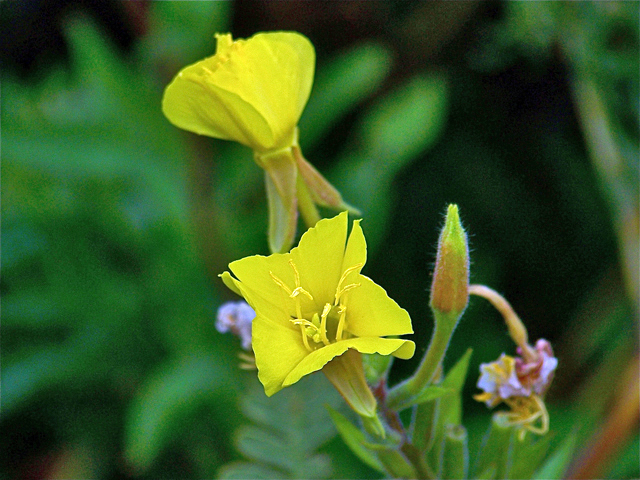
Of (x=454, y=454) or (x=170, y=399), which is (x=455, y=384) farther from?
(x=170, y=399)

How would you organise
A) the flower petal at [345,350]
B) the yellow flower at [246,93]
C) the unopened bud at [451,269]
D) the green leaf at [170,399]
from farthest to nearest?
1. the green leaf at [170,399]
2. the yellow flower at [246,93]
3. the unopened bud at [451,269]
4. the flower petal at [345,350]

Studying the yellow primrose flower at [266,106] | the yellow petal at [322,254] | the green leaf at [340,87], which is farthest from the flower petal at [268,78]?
the green leaf at [340,87]

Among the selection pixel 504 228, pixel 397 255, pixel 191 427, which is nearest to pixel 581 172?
pixel 504 228

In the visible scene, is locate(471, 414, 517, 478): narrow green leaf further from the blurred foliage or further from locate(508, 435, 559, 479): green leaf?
the blurred foliage

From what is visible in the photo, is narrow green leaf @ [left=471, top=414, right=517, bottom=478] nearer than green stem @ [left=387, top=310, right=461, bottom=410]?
No

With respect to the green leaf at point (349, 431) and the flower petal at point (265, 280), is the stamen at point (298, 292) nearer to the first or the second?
the flower petal at point (265, 280)

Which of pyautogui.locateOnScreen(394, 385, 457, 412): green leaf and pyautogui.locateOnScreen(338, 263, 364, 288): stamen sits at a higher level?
pyautogui.locateOnScreen(338, 263, 364, 288): stamen

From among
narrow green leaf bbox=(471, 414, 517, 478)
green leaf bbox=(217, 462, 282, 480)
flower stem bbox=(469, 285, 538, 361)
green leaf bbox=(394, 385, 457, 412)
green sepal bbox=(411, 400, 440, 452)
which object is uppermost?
flower stem bbox=(469, 285, 538, 361)

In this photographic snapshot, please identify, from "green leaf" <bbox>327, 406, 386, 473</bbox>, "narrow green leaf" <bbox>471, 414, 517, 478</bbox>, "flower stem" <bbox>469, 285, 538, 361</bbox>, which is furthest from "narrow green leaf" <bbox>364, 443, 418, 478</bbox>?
"flower stem" <bbox>469, 285, 538, 361</bbox>
